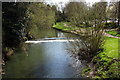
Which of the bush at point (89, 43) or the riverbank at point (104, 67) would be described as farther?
the bush at point (89, 43)

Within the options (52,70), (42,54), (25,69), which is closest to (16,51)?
(42,54)

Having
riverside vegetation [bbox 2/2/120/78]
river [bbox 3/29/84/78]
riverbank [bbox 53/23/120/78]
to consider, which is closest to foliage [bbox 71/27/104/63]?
riverside vegetation [bbox 2/2/120/78]

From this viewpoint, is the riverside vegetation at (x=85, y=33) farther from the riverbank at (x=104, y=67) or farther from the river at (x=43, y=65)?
the river at (x=43, y=65)

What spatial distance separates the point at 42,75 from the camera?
41.5ft

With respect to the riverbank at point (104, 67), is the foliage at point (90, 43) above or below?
above

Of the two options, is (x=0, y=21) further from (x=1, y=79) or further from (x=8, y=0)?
(x=1, y=79)

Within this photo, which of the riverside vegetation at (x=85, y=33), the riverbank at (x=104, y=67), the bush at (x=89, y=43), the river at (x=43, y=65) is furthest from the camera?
the bush at (x=89, y=43)

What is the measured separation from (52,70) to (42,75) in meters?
1.24

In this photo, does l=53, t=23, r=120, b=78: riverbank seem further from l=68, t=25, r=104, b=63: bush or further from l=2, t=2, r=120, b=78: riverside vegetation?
l=68, t=25, r=104, b=63: bush

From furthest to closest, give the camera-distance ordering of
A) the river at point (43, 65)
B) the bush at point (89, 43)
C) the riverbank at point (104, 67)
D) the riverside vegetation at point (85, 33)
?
the bush at point (89, 43), the river at point (43, 65), the riverside vegetation at point (85, 33), the riverbank at point (104, 67)

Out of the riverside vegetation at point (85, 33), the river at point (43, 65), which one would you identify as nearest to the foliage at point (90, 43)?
the riverside vegetation at point (85, 33)

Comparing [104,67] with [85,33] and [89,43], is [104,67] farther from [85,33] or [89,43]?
[85,33]

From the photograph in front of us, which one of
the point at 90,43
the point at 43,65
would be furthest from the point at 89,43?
the point at 43,65

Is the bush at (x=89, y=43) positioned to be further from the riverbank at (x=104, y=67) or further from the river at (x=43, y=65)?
the riverbank at (x=104, y=67)
